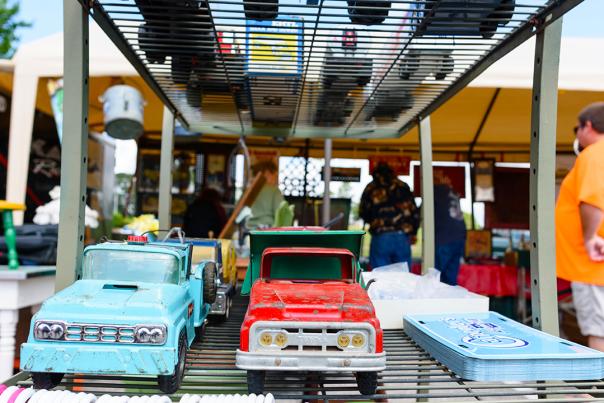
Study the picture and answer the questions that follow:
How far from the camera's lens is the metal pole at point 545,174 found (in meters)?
1.90

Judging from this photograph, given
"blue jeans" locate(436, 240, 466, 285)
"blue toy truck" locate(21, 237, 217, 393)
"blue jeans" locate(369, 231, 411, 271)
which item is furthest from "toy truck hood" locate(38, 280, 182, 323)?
"blue jeans" locate(436, 240, 466, 285)

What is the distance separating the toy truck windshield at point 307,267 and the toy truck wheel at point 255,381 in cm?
64

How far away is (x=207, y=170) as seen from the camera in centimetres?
809

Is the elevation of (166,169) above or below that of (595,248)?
above

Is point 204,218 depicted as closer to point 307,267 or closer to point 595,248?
point 307,267

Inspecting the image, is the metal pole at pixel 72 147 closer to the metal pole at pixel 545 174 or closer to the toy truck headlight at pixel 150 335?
the toy truck headlight at pixel 150 335

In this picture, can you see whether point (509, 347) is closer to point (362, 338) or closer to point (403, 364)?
point (403, 364)

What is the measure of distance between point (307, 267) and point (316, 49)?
3.12 feet

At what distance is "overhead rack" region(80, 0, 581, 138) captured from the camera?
181 cm

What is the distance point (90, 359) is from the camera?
4.22ft

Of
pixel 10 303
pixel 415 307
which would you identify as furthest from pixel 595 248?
pixel 10 303

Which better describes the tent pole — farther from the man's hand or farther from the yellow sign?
the yellow sign

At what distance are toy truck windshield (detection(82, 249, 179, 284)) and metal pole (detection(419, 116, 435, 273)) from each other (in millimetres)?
2190

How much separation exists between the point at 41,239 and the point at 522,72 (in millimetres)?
4322
